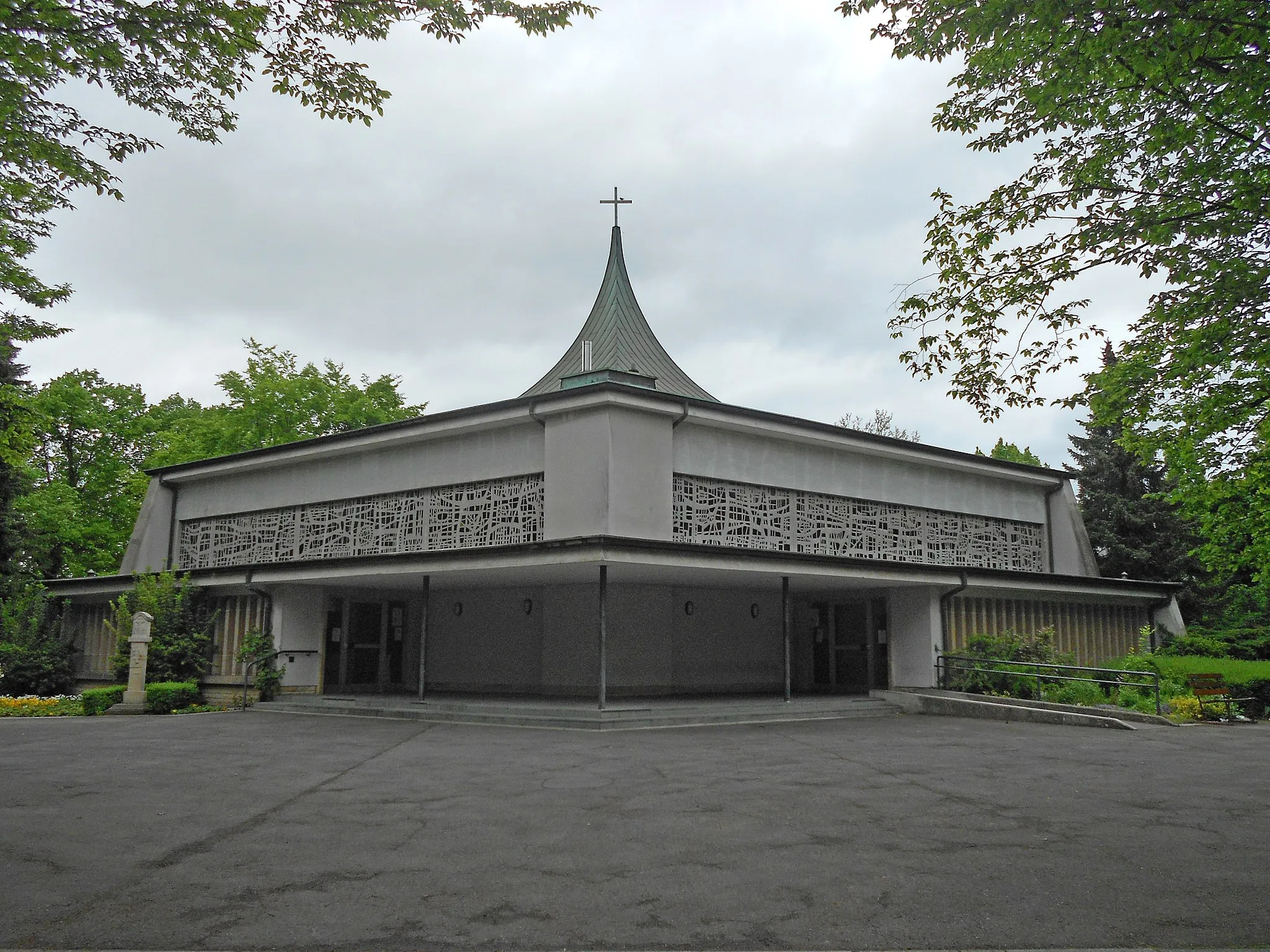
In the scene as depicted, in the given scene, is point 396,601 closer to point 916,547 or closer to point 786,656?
point 786,656

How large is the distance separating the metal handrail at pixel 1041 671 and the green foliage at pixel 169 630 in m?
15.6

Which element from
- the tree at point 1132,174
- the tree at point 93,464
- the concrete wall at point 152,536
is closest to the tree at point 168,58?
the tree at point 1132,174

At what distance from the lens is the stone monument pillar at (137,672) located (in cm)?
1866

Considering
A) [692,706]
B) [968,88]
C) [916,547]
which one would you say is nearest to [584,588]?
[692,706]

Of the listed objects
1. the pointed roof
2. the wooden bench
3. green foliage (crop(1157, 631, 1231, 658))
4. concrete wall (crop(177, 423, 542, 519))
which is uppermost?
the pointed roof

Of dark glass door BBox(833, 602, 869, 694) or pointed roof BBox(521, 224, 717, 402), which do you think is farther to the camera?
pointed roof BBox(521, 224, 717, 402)

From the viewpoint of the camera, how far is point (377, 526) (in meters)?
20.5

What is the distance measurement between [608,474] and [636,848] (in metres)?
10.4

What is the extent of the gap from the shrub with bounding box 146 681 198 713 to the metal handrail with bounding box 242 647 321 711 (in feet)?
3.45

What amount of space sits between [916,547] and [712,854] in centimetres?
1589

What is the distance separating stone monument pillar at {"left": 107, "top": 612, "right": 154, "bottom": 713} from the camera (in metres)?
18.7

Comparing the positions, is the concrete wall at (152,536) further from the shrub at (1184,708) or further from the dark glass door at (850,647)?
the shrub at (1184,708)

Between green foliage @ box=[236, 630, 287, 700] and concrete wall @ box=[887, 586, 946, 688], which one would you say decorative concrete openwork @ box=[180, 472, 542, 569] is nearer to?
green foliage @ box=[236, 630, 287, 700]

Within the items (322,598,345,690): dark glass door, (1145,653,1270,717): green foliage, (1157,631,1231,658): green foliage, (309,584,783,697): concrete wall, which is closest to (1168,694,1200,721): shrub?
(1145,653,1270,717): green foliage
